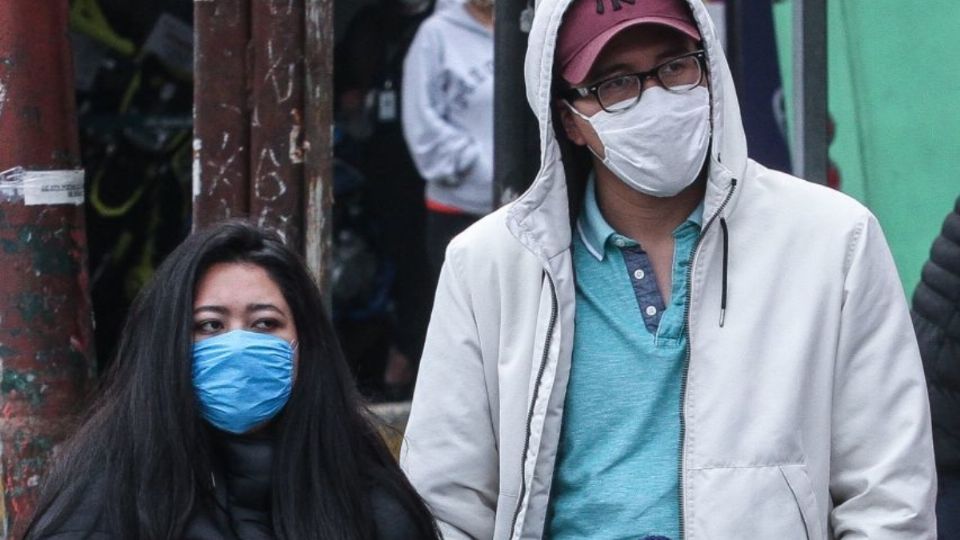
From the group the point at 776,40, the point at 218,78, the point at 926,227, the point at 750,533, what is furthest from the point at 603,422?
the point at 776,40

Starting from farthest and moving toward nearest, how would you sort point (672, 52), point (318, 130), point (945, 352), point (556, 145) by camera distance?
point (318, 130), point (945, 352), point (556, 145), point (672, 52)

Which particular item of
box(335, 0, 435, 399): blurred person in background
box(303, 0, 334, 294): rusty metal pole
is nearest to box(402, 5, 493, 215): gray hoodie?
box(335, 0, 435, 399): blurred person in background

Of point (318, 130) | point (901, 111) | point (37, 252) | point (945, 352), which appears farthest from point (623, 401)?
point (901, 111)

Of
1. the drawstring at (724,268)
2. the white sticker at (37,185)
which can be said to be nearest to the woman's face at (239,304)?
the drawstring at (724,268)

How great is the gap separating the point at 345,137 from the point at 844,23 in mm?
2667

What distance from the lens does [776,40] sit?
23.1 ft

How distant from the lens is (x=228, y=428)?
324 cm

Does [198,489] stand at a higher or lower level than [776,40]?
lower

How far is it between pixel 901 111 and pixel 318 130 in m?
2.61

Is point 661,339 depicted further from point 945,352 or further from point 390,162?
point 390,162

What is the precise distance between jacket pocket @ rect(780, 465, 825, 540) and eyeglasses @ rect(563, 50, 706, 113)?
2.25ft

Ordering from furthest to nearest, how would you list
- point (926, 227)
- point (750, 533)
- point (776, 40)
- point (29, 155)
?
point (776, 40), point (926, 227), point (29, 155), point (750, 533)

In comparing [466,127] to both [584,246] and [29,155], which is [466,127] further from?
[584,246]

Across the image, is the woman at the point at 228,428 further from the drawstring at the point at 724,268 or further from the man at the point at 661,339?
the drawstring at the point at 724,268
